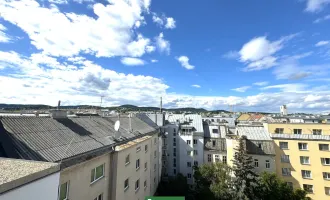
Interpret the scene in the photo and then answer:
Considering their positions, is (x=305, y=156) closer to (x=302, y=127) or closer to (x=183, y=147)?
(x=302, y=127)

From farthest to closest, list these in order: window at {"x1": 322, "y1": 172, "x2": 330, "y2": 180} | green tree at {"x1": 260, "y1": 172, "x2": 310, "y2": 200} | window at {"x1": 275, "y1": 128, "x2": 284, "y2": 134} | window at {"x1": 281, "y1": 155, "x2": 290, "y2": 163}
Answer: window at {"x1": 275, "y1": 128, "x2": 284, "y2": 134}
window at {"x1": 281, "y1": 155, "x2": 290, "y2": 163}
window at {"x1": 322, "y1": 172, "x2": 330, "y2": 180}
green tree at {"x1": 260, "y1": 172, "x2": 310, "y2": 200}

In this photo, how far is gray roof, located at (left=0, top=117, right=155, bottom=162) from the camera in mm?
10680

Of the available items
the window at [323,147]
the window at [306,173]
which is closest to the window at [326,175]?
the window at [306,173]

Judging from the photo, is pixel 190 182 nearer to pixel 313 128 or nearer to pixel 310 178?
pixel 310 178

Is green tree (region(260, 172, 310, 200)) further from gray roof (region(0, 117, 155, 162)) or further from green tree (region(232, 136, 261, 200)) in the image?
gray roof (region(0, 117, 155, 162))

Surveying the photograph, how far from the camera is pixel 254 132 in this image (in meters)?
43.1

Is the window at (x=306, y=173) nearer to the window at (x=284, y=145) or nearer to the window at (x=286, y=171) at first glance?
the window at (x=286, y=171)

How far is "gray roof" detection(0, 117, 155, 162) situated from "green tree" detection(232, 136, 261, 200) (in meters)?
24.7

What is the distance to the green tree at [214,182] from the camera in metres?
34.5

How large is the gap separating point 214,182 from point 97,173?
2951 centimetres

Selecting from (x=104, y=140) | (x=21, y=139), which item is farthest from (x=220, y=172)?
(x=21, y=139)

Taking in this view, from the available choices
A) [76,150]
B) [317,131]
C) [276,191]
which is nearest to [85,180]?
[76,150]

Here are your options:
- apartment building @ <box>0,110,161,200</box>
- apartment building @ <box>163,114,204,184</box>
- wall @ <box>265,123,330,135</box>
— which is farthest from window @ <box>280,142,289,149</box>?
apartment building @ <box>0,110,161,200</box>

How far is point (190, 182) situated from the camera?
54.3 metres
